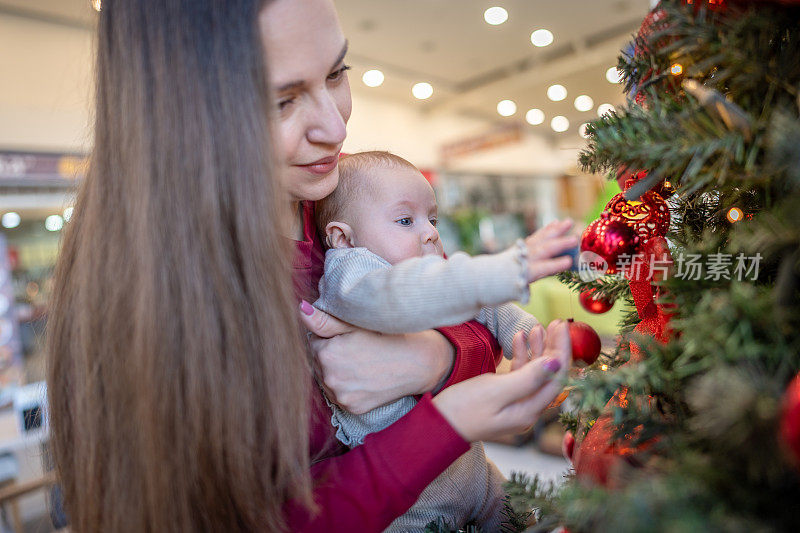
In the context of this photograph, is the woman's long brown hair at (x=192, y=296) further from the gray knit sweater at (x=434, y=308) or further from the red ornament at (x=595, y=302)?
the red ornament at (x=595, y=302)

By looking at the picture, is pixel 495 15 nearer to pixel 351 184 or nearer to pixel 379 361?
pixel 351 184

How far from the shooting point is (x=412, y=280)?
0.69m

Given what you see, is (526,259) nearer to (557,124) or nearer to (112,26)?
(112,26)

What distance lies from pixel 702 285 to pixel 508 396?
0.90 ft

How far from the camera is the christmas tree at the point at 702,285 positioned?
14.3 inches

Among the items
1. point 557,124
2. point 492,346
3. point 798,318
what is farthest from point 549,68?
point 798,318

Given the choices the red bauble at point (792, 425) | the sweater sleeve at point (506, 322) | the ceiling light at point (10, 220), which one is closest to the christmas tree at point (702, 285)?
the red bauble at point (792, 425)

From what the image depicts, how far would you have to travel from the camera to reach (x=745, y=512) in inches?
14.5

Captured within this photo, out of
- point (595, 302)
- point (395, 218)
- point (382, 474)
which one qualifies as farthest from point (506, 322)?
point (382, 474)

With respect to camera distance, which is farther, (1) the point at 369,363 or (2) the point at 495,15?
(2) the point at 495,15

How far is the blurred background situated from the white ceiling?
20mm

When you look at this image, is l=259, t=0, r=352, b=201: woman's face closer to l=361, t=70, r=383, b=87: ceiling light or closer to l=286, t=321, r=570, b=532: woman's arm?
l=286, t=321, r=570, b=532: woman's arm

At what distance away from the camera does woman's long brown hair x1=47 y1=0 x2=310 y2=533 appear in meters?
0.66

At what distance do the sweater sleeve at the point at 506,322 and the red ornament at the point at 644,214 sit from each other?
302 millimetres
